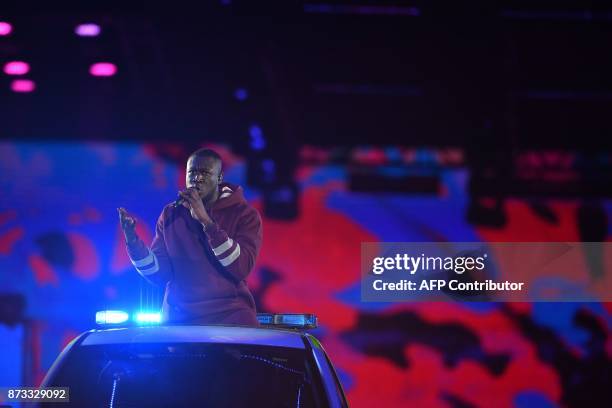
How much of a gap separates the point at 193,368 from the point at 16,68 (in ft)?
18.9

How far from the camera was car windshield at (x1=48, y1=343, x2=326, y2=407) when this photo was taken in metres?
4.10

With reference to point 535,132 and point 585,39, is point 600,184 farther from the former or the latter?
point 585,39

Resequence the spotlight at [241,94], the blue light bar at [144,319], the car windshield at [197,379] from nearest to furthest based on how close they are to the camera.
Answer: the car windshield at [197,379]
the blue light bar at [144,319]
the spotlight at [241,94]

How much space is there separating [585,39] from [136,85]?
402 cm

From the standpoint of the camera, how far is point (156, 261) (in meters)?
5.83

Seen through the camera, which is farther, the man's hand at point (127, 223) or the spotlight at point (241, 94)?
the spotlight at point (241, 94)

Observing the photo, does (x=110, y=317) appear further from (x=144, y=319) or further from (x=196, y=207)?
(x=196, y=207)

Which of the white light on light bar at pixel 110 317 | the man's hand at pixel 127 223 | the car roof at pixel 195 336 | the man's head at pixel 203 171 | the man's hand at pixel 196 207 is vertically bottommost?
the car roof at pixel 195 336

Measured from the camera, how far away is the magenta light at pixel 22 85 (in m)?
9.59

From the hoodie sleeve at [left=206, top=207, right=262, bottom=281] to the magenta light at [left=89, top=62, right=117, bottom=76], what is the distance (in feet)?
13.0

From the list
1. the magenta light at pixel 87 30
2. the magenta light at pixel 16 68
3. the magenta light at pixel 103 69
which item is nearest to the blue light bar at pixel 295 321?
the magenta light at pixel 87 30

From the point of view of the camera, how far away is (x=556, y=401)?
10.2m

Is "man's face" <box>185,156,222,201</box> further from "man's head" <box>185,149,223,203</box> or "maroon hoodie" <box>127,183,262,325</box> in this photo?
"maroon hoodie" <box>127,183,262,325</box>

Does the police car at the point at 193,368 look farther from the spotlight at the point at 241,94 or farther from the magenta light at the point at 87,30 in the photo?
the spotlight at the point at 241,94
